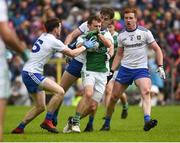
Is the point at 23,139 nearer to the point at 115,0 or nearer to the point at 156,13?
the point at 156,13

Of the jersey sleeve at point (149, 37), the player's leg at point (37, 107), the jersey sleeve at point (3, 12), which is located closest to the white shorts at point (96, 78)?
the player's leg at point (37, 107)

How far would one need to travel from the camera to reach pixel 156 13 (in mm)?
30953

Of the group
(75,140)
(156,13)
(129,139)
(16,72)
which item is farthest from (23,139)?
(156,13)

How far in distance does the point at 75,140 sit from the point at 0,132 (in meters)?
4.01

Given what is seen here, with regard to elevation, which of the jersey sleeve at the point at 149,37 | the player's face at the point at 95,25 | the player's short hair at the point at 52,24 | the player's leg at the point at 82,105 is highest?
the player's short hair at the point at 52,24

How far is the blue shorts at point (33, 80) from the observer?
554 inches

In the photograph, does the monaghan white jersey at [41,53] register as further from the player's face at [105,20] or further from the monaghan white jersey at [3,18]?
the monaghan white jersey at [3,18]

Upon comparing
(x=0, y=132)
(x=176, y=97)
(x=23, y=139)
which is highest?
(x=0, y=132)

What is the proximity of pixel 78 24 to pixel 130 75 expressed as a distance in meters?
15.3

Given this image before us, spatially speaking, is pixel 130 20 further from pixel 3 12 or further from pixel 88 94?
pixel 3 12

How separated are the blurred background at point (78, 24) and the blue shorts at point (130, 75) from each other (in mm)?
10175

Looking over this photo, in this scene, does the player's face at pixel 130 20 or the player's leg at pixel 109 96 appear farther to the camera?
the player's leg at pixel 109 96

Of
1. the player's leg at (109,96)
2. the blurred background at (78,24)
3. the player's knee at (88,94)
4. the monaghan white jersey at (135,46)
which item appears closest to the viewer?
the player's knee at (88,94)

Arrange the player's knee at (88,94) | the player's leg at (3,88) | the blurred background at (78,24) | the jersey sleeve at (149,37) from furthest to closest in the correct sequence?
the blurred background at (78,24) < the jersey sleeve at (149,37) < the player's knee at (88,94) < the player's leg at (3,88)
